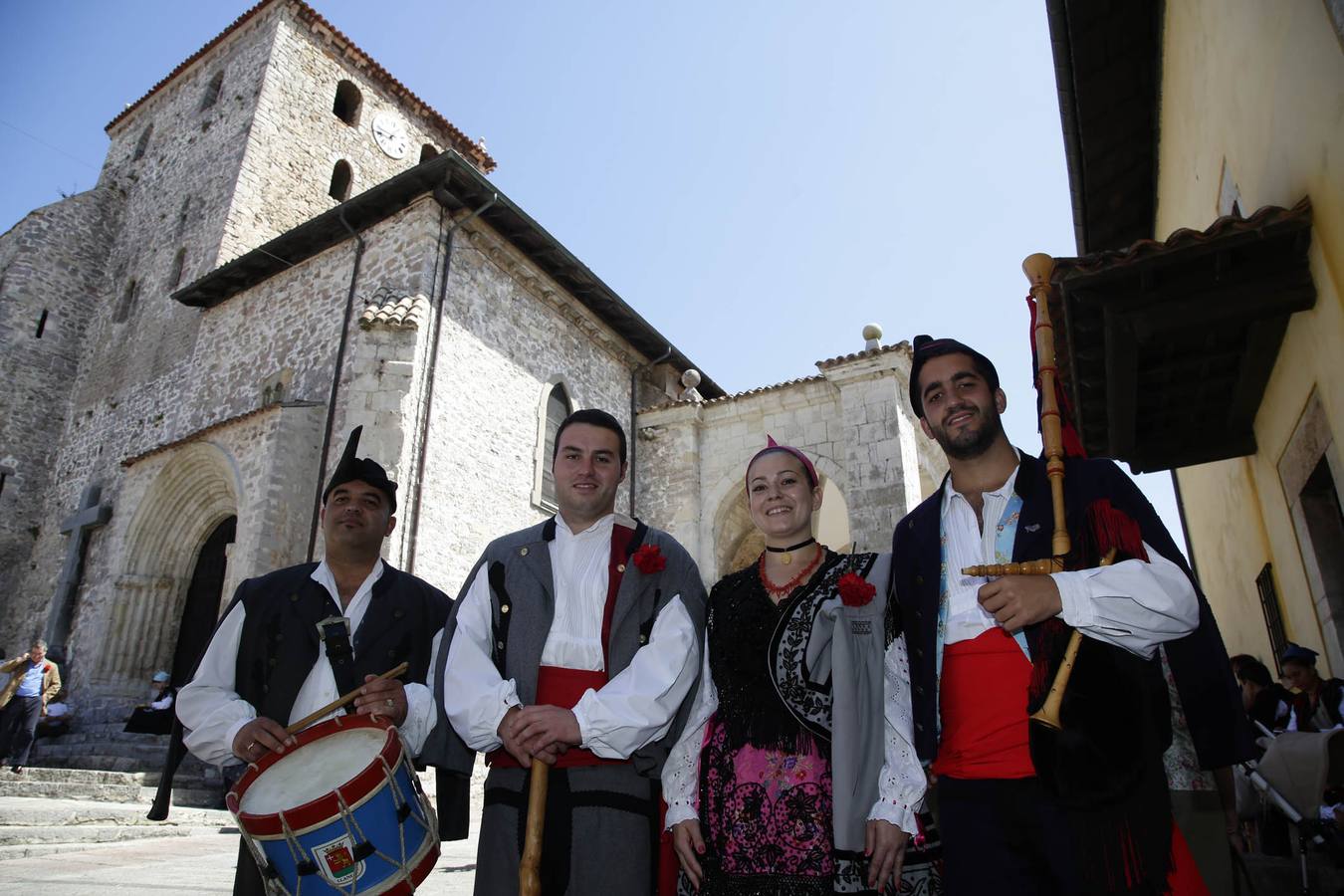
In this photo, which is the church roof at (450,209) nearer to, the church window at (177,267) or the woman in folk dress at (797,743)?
the church window at (177,267)

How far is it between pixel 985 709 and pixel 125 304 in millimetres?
20128

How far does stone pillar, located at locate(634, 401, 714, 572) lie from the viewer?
536 inches

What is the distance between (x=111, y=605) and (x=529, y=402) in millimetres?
7026

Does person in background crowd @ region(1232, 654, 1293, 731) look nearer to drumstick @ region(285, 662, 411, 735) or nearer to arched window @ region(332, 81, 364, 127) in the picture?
drumstick @ region(285, 662, 411, 735)

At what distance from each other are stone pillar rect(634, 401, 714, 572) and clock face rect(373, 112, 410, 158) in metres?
10.3

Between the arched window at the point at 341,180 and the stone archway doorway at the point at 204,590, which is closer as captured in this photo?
the stone archway doorway at the point at 204,590

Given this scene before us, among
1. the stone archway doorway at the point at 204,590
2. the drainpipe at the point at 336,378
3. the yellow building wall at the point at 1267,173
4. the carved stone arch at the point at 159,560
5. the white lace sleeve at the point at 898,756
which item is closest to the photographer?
the white lace sleeve at the point at 898,756

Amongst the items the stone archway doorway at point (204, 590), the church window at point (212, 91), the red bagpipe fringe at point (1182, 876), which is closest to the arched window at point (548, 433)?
the stone archway doorway at point (204, 590)

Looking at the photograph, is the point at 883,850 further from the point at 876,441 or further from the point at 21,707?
the point at 21,707

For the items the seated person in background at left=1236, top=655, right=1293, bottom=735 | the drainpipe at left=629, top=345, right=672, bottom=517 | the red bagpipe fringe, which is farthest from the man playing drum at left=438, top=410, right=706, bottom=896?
the drainpipe at left=629, top=345, right=672, bottom=517

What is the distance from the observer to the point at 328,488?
3229 millimetres

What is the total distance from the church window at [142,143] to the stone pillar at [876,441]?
1784 centimetres

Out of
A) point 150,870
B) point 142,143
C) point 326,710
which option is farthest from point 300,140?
point 326,710

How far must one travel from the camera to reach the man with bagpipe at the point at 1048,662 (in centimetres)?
176
